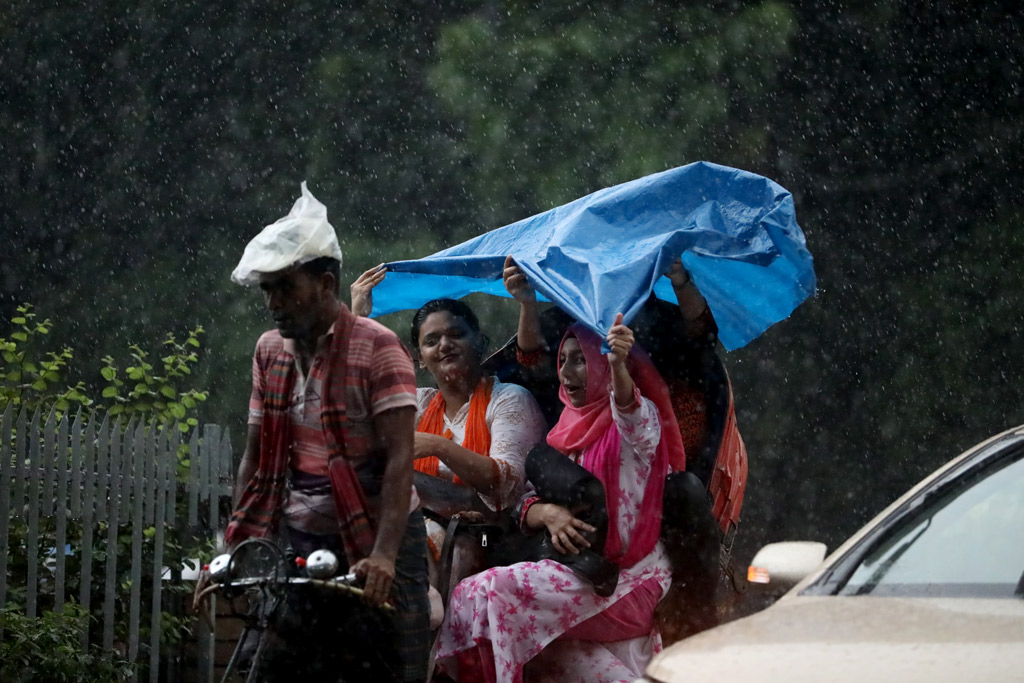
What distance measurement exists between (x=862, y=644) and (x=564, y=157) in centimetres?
1012

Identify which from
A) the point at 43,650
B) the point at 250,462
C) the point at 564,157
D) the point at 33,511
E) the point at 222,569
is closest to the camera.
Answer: the point at 222,569

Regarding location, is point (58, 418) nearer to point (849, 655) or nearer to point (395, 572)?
point (395, 572)

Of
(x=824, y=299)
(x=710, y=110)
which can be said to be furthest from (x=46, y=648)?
(x=824, y=299)

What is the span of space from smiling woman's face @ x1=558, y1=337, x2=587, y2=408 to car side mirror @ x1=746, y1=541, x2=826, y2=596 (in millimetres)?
1384

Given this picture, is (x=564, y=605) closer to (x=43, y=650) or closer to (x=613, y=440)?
(x=613, y=440)

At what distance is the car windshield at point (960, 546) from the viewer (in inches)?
128

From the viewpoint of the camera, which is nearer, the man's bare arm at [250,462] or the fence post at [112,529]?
the man's bare arm at [250,462]

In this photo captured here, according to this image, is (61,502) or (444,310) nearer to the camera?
(444,310)

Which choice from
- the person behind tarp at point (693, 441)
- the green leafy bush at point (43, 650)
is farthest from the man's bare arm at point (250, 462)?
the green leafy bush at point (43, 650)

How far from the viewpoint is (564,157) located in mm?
12648

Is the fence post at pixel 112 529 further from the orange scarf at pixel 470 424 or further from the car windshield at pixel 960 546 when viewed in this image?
the car windshield at pixel 960 546

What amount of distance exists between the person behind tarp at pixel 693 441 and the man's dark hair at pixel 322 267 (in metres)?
1.43

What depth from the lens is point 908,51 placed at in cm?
1275

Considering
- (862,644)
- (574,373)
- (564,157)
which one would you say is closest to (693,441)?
(574,373)
